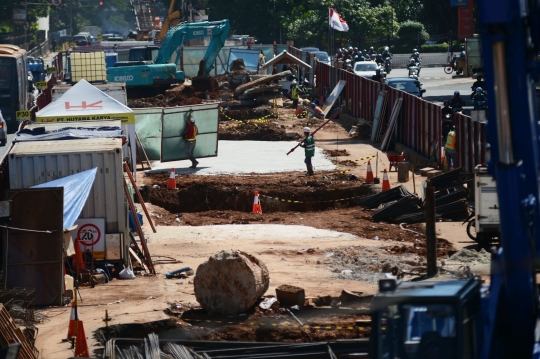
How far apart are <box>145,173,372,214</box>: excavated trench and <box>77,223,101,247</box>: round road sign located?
25.1 feet

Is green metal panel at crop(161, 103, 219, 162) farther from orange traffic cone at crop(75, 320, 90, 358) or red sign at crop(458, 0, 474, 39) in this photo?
red sign at crop(458, 0, 474, 39)

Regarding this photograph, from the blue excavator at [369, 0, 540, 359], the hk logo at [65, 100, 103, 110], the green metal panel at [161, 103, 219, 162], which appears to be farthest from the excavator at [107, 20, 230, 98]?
the blue excavator at [369, 0, 540, 359]

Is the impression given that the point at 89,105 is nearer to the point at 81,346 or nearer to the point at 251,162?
the point at 251,162

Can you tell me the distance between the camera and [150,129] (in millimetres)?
28062

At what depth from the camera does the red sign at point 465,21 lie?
52.2 metres

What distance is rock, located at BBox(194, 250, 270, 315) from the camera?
515 inches

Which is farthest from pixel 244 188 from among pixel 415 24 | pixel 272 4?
pixel 272 4

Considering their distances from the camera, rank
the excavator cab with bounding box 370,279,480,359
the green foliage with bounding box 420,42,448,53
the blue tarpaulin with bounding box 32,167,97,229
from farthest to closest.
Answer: the green foliage with bounding box 420,42,448,53
the blue tarpaulin with bounding box 32,167,97,229
the excavator cab with bounding box 370,279,480,359

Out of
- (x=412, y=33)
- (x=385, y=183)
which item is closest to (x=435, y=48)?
(x=412, y=33)

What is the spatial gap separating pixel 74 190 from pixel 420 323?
8.93m

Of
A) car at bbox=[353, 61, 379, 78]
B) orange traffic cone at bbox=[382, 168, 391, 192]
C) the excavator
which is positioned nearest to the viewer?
orange traffic cone at bbox=[382, 168, 391, 192]

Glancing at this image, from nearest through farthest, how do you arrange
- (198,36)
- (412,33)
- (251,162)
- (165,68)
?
(251,162) → (198,36) → (165,68) → (412,33)

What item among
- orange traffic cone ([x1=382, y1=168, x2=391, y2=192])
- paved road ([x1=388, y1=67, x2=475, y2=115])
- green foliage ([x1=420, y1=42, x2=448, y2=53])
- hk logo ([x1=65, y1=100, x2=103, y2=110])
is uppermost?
hk logo ([x1=65, y1=100, x2=103, y2=110])

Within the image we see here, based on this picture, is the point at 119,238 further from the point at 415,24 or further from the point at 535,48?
the point at 415,24
